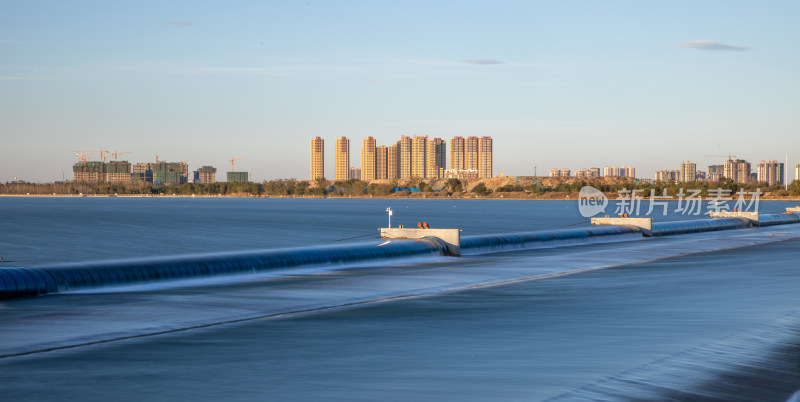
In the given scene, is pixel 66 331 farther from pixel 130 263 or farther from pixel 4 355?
pixel 130 263

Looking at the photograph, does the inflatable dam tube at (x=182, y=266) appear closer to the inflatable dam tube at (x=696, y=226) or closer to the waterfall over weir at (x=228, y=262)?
the waterfall over weir at (x=228, y=262)

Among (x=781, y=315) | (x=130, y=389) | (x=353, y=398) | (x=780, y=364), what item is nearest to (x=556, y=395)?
(x=353, y=398)

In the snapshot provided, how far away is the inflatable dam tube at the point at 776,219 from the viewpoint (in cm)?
6525

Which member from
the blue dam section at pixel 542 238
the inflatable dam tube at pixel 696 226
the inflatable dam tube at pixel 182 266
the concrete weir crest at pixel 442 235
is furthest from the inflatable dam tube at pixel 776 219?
the inflatable dam tube at pixel 182 266

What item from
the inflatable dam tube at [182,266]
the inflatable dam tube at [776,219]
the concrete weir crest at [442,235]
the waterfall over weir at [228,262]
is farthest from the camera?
the inflatable dam tube at [776,219]

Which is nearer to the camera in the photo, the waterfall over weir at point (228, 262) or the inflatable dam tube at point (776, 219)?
the waterfall over weir at point (228, 262)

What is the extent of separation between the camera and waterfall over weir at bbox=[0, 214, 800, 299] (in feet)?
Answer: 67.2

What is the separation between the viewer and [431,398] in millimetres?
8852

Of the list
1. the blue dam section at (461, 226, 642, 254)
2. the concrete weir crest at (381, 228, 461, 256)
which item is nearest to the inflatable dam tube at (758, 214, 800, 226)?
the blue dam section at (461, 226, 642, 254)

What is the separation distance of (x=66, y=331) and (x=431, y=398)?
6.99 m

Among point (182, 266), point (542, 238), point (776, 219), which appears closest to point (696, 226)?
point (776, 219)

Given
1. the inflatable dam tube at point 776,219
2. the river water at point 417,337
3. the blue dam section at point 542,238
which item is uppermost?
the river water at point 417,337

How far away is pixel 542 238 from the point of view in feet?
130

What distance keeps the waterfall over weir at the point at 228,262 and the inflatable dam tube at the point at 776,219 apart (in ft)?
94.2
